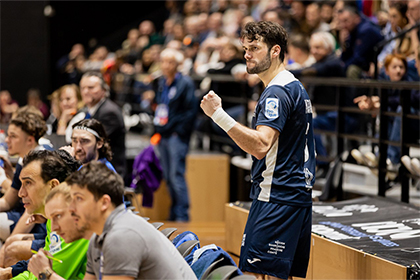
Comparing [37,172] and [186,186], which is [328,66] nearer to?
[186,186]

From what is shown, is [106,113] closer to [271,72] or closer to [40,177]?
[40,177]

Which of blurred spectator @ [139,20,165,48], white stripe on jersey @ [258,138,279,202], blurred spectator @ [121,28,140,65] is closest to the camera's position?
white stripe on jersey @ [258,138,279,202]

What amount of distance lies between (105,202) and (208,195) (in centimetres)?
583

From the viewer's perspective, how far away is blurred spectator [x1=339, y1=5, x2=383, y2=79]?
23.4ft

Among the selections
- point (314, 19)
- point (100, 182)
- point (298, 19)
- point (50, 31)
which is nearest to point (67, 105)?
point (314, 19)

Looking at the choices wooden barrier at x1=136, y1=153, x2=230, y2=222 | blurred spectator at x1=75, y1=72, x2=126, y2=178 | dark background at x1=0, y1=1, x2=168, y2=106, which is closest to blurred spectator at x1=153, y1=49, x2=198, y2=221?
wooden barrier at x1=136, y1=153, x2=230, y2=222

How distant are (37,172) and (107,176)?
989 mm

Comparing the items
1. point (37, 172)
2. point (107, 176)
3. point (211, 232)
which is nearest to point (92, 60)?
point (211, 232)

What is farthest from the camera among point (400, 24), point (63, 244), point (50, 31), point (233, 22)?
point (50, 31)

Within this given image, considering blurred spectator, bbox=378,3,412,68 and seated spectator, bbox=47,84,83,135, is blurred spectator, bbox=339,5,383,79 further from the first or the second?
seated spectator, bbox=47,84,83,135

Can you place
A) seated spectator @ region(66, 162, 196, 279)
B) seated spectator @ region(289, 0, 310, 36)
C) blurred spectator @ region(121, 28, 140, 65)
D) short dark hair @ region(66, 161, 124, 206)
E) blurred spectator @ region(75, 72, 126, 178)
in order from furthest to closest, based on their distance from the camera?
blurred spectator @ region(121, 28, 140, 65), seated spectator @ region(289, 0, 310, 36), blurred spectator @ region(75, 72, 126, 178), short dark hair @ region(66, 161, 124, 206), seated spectator @ region(66, 162, 196, 279)

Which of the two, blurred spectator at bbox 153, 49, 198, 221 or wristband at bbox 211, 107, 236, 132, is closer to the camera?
wristband at bbox 211, 107, 236, 132

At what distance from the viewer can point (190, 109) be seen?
8.03 metres

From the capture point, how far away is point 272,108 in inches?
125
